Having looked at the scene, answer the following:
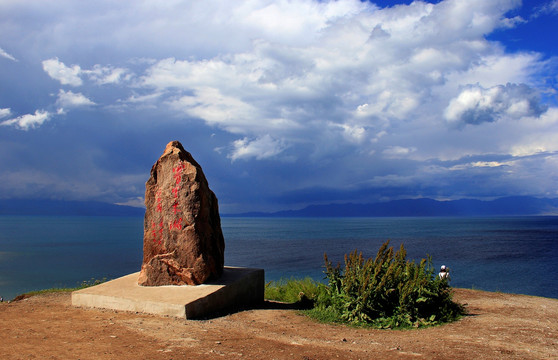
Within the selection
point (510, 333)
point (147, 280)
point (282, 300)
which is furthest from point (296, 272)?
point (510, 333)

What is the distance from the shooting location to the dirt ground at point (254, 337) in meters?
6.18

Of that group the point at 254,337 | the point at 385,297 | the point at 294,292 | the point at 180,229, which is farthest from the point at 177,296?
the point at 385,297

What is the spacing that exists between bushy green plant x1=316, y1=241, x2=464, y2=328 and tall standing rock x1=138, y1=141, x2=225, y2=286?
3.01 metres

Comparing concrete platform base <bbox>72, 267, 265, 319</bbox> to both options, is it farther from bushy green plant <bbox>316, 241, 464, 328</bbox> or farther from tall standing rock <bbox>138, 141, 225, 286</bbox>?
bushy green plant <bbox>316, 241, 464, 328</bbox>

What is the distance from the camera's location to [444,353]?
20.8 feet

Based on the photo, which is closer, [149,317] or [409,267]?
[149,317]

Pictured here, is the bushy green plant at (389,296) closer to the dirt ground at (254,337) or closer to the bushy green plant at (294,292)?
the dirt ground at (254,337)

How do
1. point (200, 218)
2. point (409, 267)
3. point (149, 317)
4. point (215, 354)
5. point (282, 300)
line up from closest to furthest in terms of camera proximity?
point (215, 354) → point (149, 317) → point (409, 267) → point (200, 218) → point (282, 300)

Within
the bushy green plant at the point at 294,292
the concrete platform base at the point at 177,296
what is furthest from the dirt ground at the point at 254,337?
the bushy green plant at the point at 294,292

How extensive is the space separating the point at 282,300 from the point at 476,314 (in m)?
4.98

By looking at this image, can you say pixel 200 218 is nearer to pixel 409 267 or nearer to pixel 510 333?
pixel 409 267

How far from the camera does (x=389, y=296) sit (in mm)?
8734

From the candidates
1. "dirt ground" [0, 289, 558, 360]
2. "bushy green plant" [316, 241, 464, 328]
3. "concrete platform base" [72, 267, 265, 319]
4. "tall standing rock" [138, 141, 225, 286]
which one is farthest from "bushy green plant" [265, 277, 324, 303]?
"tall standing rock" [138, 141, 225, 286]

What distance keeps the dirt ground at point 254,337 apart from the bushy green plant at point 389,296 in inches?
15.4
